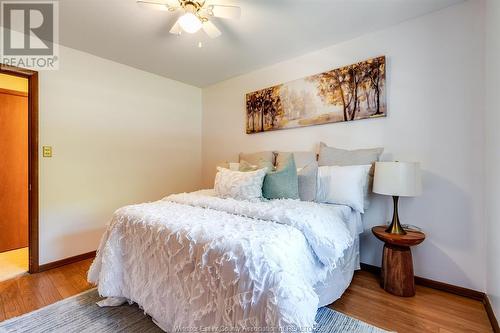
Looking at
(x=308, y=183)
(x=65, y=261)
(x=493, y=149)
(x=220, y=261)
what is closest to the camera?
(x=220, y=261)

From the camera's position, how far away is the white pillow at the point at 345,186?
81.0 inches

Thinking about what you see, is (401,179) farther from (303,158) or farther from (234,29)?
(234,29)

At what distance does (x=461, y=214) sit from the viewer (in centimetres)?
191

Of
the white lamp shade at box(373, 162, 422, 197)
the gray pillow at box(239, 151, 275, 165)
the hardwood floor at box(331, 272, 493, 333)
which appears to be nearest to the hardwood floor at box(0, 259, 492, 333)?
the hardwood floor at box(331, 272, 493, 333)

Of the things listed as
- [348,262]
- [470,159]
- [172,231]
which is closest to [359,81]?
[470,159]

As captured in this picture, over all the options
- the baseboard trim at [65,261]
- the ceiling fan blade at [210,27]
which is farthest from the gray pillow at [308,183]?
the baseboard trim at [65,261]

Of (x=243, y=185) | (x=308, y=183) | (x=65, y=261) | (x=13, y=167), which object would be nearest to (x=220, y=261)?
(x=243, y=185)

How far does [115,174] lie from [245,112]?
6.50 ft

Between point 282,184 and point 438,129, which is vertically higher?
point 438,129

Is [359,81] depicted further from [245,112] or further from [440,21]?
[245,112]

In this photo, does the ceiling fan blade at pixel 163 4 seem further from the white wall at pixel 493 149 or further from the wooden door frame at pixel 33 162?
the white wall at pixel 493 149

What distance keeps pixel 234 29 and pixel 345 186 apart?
1.85m

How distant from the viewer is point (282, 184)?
2131 mm

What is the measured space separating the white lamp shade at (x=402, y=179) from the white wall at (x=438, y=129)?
0.35 metres
